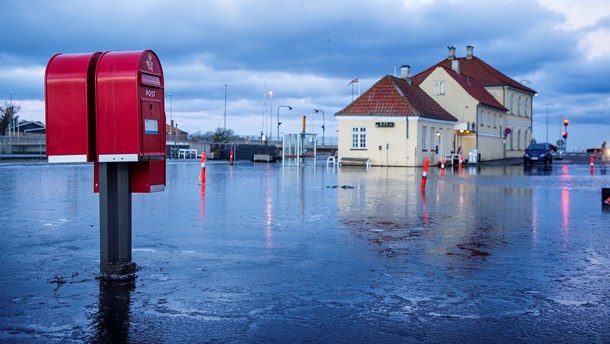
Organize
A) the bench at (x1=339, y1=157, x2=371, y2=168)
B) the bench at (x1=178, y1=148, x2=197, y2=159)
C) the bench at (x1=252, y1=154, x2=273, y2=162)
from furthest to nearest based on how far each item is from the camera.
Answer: the bench at (x1=178, y1=148, x2=197, y2=159) → the bench at (x1=252, y1=154, x2=273, y2=162) → the bench at (x1=339, y1=157, x2=371, y2=168)

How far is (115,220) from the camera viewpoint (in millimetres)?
7055

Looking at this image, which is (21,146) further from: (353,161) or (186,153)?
(353,161)

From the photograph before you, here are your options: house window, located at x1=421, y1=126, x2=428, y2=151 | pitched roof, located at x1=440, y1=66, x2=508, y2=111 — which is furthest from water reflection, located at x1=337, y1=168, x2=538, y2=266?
pitched roof, located at x1=440, y1=66, x2=508, y2=111

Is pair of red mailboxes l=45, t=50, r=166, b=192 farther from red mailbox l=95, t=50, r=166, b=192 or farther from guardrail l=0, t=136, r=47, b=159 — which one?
guardrail l=0, t=136, r=47, b=159

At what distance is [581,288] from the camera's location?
271 inches

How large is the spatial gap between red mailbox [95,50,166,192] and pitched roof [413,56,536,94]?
64552mm

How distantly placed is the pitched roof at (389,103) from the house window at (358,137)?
1152mm

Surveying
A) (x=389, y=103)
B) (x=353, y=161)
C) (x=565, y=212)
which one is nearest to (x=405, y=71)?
(x=389, y=103)

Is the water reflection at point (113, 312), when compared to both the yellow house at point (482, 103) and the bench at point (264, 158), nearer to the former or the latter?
the bench at point (264, 158)

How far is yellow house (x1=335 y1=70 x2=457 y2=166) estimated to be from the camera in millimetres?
49000

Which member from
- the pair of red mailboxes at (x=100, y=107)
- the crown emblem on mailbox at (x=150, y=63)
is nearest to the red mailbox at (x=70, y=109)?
the pair of red mailboxes at (x=100, y=107)

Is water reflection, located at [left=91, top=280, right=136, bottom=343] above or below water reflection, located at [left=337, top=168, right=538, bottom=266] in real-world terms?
above

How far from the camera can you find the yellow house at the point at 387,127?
49000 millimetres

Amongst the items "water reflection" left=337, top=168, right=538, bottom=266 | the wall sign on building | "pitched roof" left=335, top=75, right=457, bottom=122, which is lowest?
"water reflection" left=337, top=168, right=538, bottom=266
